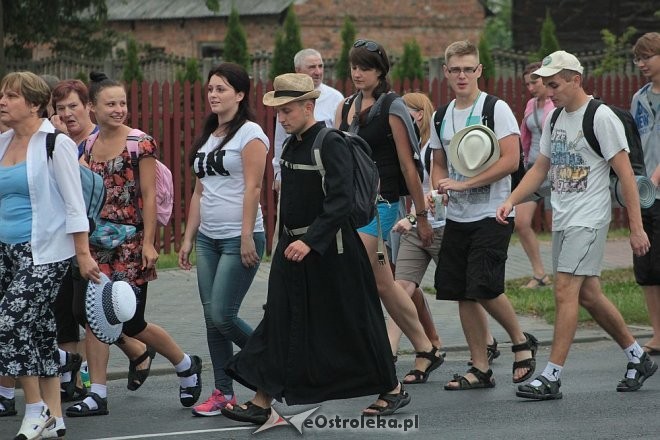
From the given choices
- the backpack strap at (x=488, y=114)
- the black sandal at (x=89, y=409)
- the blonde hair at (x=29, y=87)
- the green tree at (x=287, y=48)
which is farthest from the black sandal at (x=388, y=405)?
the green tree at (x=287, y=48)

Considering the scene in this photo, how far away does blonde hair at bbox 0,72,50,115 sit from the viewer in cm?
684

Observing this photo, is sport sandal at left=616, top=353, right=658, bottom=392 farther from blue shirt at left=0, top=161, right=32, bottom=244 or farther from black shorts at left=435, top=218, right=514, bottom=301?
blue shirt at left=0, top=161, right=32, bottom=244

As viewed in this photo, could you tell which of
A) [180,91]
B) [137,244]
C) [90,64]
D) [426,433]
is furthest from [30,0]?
[426,433]

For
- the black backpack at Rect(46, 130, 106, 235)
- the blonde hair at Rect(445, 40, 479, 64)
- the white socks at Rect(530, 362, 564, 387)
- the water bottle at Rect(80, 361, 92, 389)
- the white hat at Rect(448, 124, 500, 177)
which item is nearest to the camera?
the black backpack at Rect(46, 130, 106, 235)

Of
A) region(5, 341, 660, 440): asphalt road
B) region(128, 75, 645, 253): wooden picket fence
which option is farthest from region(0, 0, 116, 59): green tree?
region(5, 341, 660, 440): asphalt road

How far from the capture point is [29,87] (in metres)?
6.85

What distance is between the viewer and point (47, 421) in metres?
6.76

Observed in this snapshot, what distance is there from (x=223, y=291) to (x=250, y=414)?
78cm

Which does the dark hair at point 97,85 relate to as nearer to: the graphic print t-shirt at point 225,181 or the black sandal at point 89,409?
the graphic print t-shirt at point 225,181

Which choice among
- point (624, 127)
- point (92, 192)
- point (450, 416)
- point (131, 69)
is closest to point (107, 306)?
point (92, 192)

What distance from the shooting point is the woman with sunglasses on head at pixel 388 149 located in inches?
323

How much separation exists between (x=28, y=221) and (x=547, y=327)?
5301 mm

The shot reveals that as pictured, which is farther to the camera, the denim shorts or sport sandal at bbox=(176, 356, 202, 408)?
the denim shorts

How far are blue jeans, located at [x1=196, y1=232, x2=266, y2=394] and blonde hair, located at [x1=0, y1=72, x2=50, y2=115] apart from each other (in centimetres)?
129
